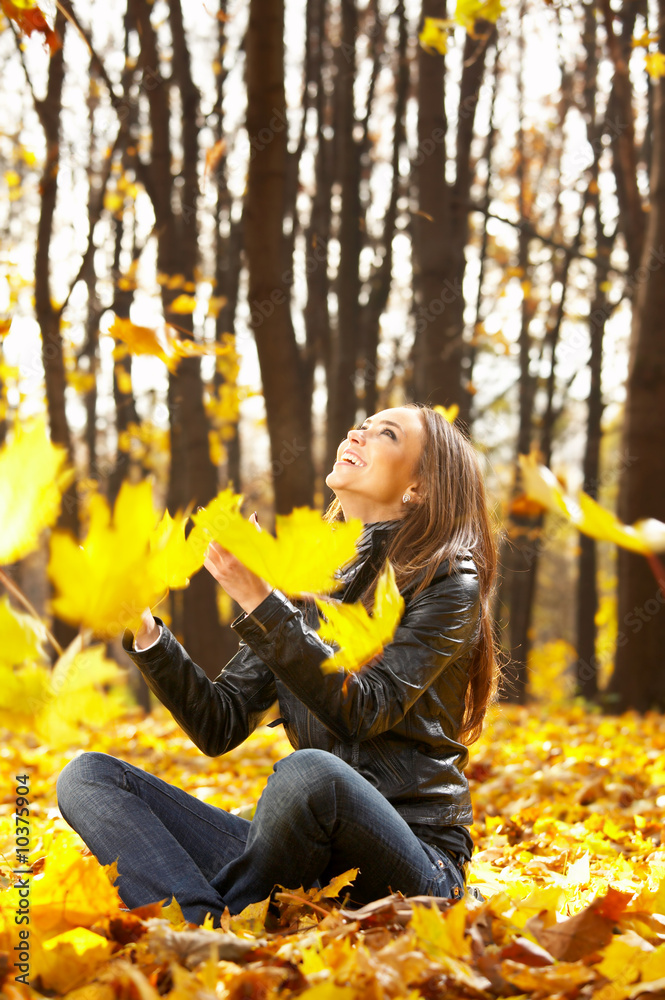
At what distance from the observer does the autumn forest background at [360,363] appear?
3.76ft

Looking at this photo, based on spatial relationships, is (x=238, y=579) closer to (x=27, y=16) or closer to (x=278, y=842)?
(x=278, y=842)

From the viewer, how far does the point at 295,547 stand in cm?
88

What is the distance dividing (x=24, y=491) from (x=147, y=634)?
86 centimetres

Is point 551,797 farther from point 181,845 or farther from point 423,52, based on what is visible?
point 423,52

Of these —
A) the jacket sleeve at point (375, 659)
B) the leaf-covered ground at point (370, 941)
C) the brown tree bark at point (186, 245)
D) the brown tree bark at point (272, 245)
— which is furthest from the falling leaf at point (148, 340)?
the brown tree bark at point (186, 245)

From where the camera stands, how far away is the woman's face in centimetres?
190

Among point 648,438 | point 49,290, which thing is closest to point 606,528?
point 648,438

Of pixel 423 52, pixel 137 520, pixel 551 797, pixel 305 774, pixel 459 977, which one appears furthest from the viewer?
pixel 423 52

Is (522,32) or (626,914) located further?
(522,32)

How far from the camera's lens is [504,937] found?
134 cm

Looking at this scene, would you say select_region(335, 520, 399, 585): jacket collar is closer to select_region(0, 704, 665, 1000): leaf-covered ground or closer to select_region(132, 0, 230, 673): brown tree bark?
select_region(0, 704, 665, 1000): leaf-covered ground

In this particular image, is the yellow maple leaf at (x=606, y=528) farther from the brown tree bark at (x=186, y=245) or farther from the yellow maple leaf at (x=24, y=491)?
the brown tree bark at (x=186, y=245)

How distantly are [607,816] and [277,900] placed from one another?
1.42 meters

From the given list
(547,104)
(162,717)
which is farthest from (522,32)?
(162,717)
